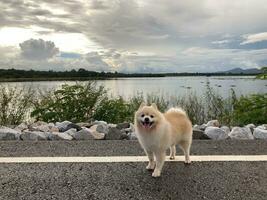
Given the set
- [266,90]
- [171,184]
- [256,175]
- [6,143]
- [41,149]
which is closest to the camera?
[171,184]

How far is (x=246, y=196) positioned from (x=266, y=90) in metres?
6.96

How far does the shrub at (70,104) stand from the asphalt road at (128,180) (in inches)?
199

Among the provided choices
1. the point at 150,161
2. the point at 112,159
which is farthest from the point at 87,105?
the point at 150,161

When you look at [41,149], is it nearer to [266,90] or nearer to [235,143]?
[235,143]

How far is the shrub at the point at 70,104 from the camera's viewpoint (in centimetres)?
1182

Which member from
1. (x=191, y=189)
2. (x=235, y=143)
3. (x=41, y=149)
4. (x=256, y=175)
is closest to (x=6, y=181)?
(x=41, y=149)

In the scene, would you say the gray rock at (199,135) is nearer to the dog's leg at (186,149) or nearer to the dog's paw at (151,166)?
the dog's leg at (186,149)

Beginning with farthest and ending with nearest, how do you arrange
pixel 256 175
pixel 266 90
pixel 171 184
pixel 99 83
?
pixel 99 83, pixel 266 90, pixel 256 175, pixel 171 184

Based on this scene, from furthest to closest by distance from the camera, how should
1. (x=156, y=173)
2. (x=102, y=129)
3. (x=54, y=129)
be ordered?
(x=54, y=129)
(x=102, y=129)
(x=156, y=173)

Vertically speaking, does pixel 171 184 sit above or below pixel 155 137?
below

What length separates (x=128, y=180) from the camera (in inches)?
209

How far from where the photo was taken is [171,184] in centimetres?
518

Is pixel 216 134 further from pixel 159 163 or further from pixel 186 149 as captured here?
pixel 159 163

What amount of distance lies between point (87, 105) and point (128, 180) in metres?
6.92
